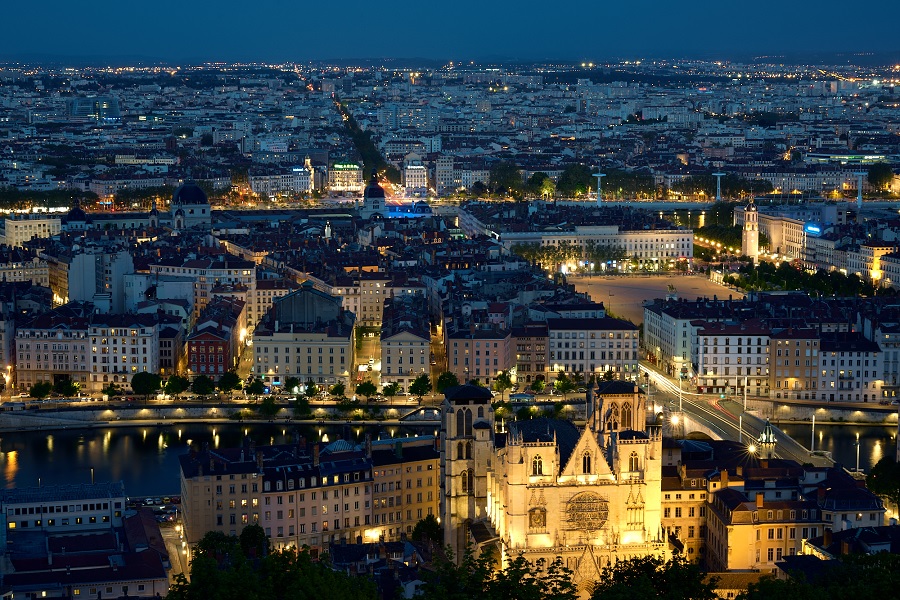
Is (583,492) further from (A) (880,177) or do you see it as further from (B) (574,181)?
(A) (880,177)

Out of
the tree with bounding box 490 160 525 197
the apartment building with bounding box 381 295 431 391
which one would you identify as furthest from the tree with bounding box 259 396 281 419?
the tree with bounding box 490 160 525 197

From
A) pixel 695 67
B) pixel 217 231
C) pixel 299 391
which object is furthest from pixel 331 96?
pixel 299 391

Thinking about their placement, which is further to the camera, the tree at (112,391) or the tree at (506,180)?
the tree at (506,180)

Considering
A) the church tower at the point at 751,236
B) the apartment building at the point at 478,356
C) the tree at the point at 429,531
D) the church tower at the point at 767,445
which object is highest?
the church tower at the point at 751,236

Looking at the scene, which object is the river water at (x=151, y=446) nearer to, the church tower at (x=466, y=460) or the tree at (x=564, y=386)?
the tree at (x=564, y=386)

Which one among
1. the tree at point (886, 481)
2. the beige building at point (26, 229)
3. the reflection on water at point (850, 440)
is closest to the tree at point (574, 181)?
the beige building at point (26, 229)

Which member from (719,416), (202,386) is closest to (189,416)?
(202,386)
